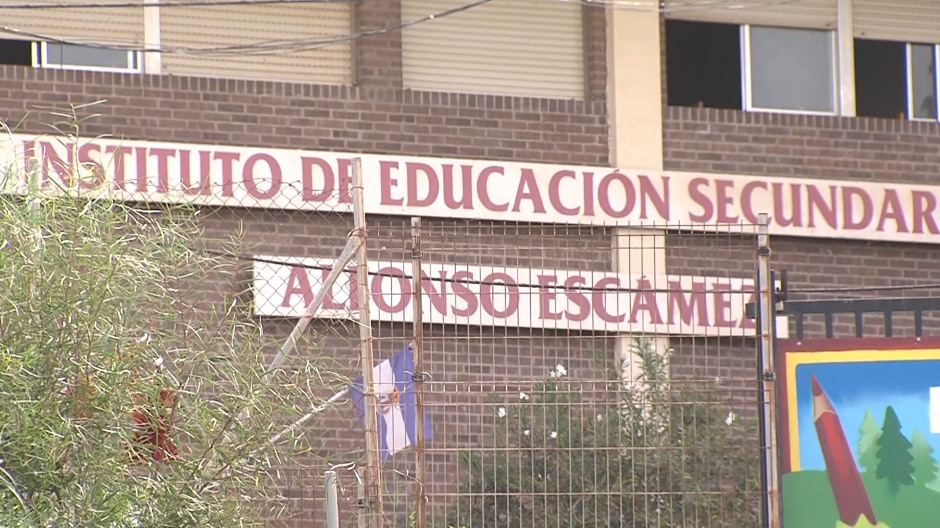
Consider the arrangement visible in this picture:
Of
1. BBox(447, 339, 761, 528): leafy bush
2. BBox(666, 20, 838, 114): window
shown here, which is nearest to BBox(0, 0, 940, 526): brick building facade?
BBox(666, 20, 838, 114): window

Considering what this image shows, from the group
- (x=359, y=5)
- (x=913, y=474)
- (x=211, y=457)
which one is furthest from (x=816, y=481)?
(x=359, y=5)

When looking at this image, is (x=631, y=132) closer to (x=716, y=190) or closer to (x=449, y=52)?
(x=716, y=190)

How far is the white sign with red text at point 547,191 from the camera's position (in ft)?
43.6

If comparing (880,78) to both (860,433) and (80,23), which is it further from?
(860,433)

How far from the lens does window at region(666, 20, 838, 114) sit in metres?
15.3

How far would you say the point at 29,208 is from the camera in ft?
20.4

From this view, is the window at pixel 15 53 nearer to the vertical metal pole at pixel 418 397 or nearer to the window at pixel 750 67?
the window at pixel 750 67

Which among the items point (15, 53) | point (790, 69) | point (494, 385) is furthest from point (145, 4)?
point (494, 385)

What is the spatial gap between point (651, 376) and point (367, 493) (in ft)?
11.4

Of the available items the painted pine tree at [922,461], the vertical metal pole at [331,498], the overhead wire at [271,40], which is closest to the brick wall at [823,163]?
the overhead wire at [271,40]

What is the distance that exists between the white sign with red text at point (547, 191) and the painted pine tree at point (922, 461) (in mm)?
5073

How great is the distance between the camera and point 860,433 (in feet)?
26.1

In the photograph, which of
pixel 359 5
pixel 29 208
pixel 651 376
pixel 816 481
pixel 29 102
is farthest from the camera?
pixel 359 5

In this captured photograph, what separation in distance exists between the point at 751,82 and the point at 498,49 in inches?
104
